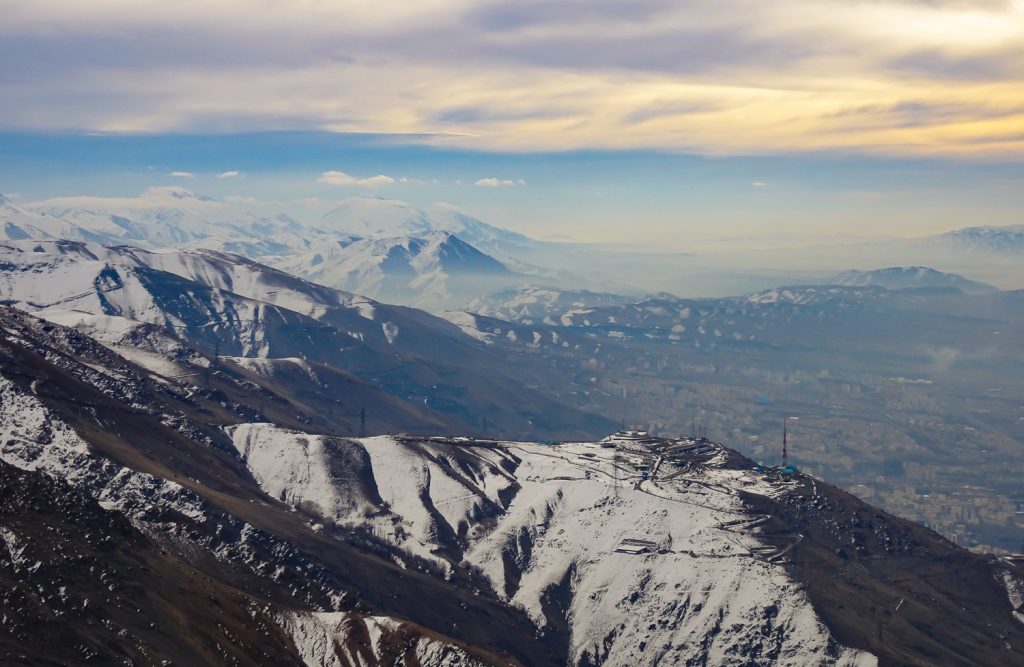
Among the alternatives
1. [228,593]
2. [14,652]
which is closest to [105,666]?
[14,652]

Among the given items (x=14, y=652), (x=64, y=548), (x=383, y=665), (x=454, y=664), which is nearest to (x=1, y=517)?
(x=64, y=548)

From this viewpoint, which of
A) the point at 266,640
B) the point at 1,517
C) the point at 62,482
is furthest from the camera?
the point at 62,482

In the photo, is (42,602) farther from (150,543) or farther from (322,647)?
(322,647)

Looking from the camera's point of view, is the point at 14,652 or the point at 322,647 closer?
the point at 14,652

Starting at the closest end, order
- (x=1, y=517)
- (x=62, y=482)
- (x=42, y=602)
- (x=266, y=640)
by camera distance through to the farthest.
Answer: (x=42, y=602) < (x=1, y=517) < (x=266, y=640) < (x=62, y=482)

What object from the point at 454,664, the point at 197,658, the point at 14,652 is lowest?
the point at 454,664

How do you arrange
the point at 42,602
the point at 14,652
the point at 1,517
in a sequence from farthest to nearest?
the point at 1,517 < the point at 42,602 < the point at 14,652

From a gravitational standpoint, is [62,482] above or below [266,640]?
above

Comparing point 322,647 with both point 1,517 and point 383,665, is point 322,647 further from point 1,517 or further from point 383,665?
point 1,517

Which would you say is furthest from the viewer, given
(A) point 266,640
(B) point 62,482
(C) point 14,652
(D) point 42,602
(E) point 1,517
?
(B) point 62,482
